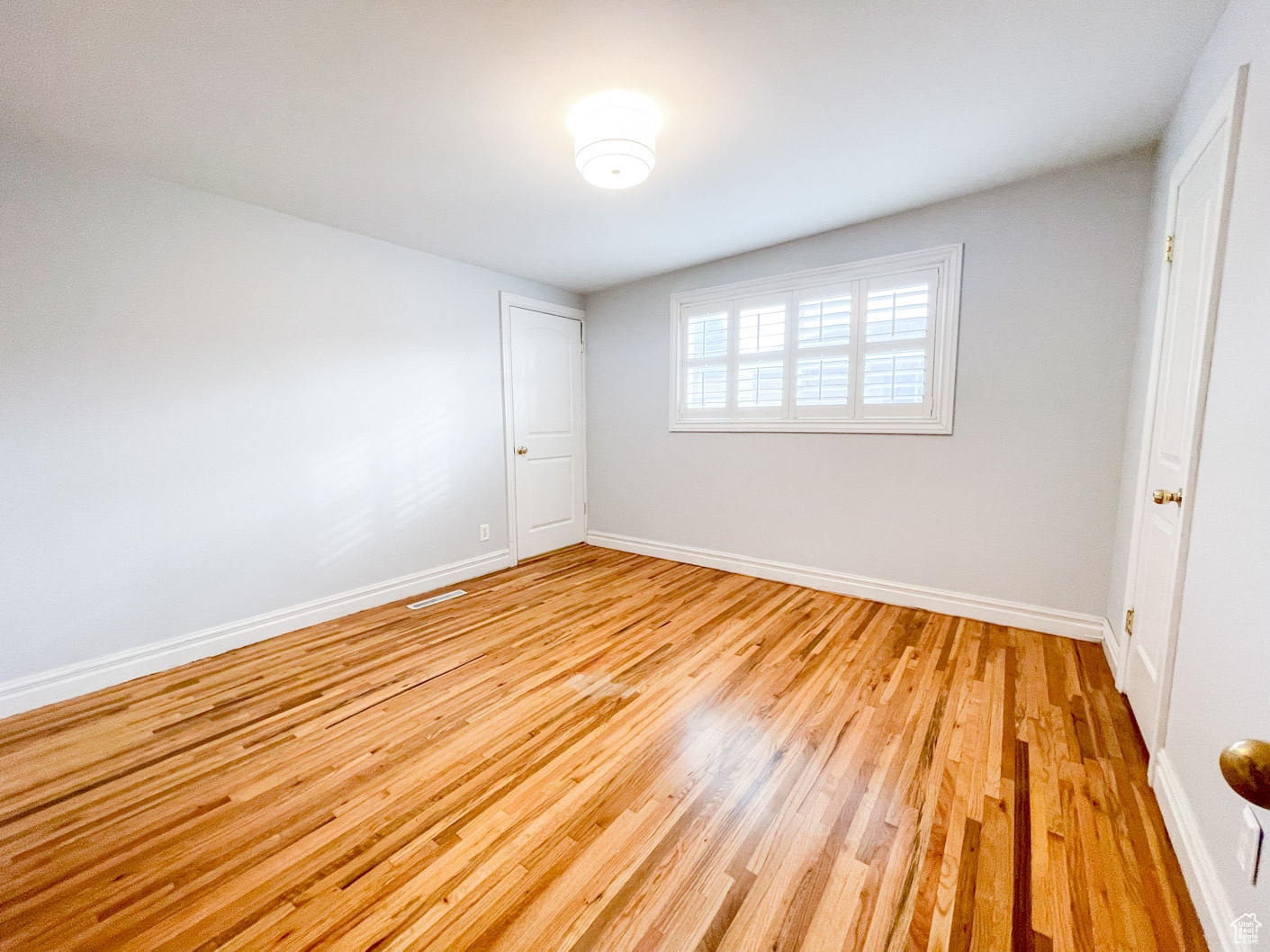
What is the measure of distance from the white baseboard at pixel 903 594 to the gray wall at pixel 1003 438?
58 mm

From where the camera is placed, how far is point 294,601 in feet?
9.44

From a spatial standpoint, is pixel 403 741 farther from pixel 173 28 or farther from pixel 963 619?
pixel 963 619

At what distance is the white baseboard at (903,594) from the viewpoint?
256 cm

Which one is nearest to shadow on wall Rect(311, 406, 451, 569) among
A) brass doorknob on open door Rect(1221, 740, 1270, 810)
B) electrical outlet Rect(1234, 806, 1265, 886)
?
brass doorknob on open door Rect(1221, 740, 1270, 810)

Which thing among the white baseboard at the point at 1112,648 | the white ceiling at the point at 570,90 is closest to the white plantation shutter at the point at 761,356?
the white ceiling at the point at 570,90

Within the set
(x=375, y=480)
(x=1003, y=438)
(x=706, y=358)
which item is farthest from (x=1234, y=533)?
(x=375, y=480)

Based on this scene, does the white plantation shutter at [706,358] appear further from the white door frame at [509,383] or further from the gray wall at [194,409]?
the gray wall at [194,409]

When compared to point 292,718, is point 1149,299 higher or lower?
higher

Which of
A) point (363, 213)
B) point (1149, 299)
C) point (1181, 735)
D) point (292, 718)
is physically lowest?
point (292, 718)

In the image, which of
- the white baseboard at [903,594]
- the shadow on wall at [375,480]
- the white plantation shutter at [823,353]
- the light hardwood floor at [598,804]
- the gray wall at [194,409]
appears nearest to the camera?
the light hardwood floor at [598,804]

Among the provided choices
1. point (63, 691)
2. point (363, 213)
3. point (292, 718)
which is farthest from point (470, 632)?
point (363, 213)

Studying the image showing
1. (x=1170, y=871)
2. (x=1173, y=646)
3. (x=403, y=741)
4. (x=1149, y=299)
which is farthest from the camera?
(x=1149, y=299)

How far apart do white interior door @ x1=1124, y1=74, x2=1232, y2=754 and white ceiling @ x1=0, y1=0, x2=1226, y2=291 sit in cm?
56

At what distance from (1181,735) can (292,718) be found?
3129 mm
